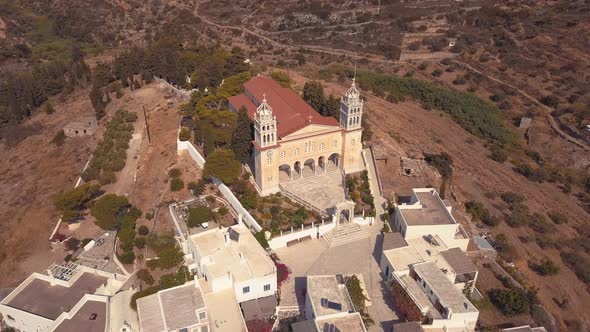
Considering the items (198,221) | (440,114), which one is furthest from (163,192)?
(440,114)

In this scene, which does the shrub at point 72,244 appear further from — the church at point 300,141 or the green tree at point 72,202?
the church at point 300,141

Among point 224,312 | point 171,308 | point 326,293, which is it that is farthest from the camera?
point 326,293

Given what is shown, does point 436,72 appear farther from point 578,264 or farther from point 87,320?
point 87,320

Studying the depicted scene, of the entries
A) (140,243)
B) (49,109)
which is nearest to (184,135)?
(140,243)

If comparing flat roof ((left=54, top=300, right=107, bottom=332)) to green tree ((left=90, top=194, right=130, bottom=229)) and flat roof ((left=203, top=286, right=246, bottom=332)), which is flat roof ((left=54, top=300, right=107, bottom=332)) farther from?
green tree ((left=90, top=194, right=130, bottom=229))

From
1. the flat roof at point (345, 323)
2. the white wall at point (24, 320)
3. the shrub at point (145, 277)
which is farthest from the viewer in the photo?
the shrub at point (145, 277)

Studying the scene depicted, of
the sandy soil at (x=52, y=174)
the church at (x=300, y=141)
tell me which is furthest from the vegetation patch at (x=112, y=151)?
the church at (x=300, y=141)

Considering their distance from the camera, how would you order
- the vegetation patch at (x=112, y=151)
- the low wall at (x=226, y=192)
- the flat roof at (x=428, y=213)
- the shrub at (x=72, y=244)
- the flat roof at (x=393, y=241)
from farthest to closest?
1. the vegetation patch at (x=112, y=151)
2. the shrub at (x=72, y=244)
3. the low wall at (x=226, y=192)
4. the flat roof at (x=428, y=213)
5. the flat roof at (x=393, y=241)
